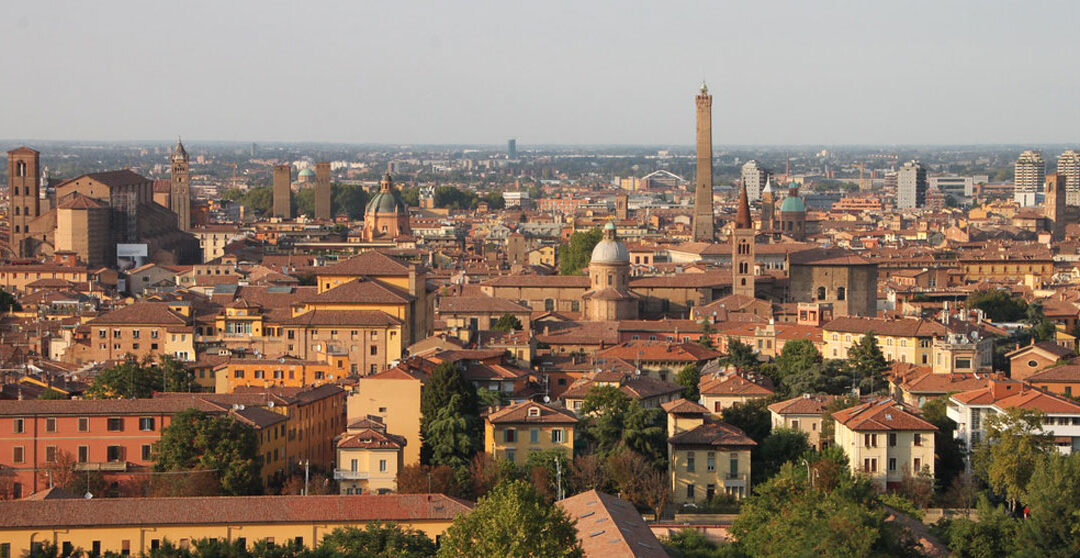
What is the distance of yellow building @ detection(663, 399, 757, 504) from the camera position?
28125mm

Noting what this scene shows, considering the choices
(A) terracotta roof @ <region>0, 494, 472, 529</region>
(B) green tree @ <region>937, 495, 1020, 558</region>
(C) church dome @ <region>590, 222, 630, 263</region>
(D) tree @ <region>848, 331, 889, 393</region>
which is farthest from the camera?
(C) church dome @ <region>590, 222, 630, 263</region>

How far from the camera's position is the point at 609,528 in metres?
22.5

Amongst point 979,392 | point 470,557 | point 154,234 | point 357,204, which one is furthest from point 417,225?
point 470,557

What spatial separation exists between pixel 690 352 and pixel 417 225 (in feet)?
175

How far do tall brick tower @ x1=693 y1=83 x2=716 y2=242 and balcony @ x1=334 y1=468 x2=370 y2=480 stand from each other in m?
45.2

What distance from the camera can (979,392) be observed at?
105ft

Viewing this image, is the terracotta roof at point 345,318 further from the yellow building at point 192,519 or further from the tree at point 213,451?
the yellow building at point 192,519

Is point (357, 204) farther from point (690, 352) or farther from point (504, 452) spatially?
point (504, 452)

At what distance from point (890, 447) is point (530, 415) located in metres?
4.77

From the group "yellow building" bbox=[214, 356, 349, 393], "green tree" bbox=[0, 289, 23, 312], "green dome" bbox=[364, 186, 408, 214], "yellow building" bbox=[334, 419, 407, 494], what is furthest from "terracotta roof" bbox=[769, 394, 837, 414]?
"green dome" bbox=[364, 186, 408, 214]

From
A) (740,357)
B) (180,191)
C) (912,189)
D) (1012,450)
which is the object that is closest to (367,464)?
(1012,450)

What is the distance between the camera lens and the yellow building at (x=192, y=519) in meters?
22.4

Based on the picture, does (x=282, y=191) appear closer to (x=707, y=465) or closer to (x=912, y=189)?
(x=912, y=189)

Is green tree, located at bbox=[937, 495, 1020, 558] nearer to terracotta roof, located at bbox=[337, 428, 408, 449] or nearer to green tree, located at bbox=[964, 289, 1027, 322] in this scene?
terracotta roof, located at bbox=[337, 428, 408, 449]
